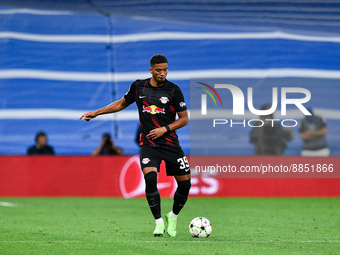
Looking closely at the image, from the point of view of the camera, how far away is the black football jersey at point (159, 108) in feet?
20.7

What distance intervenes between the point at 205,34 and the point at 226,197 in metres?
4.63

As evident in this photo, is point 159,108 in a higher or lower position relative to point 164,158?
higher

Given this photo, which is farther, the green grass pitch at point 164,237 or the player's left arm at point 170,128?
the player's left arm at point 170,128

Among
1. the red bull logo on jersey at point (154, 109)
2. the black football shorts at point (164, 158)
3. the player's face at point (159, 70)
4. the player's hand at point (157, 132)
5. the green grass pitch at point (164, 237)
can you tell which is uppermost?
the player's face at point (159, 70)

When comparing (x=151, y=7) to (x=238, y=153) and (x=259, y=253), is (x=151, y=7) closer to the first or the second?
(x=238, y=153)

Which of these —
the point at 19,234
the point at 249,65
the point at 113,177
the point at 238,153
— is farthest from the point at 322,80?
the point at 19,234

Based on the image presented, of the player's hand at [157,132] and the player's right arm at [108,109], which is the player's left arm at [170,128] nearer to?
the player's hand at [157,132]

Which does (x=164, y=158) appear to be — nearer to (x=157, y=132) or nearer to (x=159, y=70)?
(x=157, y=132)

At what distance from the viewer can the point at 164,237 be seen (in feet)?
19.9

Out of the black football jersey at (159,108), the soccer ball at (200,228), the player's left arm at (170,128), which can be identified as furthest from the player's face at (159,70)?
the soccer ball at (200,228)

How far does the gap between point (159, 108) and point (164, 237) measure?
1413mm

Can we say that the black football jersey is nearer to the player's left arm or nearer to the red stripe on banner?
the player's left arm

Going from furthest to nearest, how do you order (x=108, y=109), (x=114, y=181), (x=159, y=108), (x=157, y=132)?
(x=114, y=181)
(x=108, y=109)
(x=159, y=108)
(x=157, y=132)

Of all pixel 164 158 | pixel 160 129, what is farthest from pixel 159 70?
pixel 164 158
